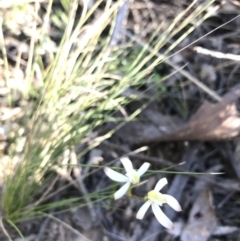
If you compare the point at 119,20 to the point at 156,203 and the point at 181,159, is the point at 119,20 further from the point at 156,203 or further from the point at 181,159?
the point at 156,203

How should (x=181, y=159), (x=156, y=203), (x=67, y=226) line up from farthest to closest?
(x=181, y=159)
(x=67, y=226)
(x=156, y=203)

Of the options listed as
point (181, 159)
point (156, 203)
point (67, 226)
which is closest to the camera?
point (156, 203)

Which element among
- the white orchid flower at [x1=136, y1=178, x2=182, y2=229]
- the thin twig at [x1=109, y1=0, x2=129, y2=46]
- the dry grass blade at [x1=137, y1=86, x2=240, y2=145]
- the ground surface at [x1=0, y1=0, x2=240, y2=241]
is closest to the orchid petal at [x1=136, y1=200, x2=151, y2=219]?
the white orchid flower at [x1=136, y1=178, x2=182, y2=229]

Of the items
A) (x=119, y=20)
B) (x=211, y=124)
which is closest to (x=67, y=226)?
(x=211, y=124)

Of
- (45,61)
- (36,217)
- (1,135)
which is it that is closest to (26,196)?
(36,217)

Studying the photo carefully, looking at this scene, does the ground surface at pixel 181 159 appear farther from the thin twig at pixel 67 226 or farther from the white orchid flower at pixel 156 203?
the white orchid flower at pixel 156 203

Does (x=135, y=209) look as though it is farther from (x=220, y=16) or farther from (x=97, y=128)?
(x=220, y=16)

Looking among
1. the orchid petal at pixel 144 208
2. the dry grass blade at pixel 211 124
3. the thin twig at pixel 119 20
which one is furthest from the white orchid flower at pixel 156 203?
the thin twig at pixel 119 20

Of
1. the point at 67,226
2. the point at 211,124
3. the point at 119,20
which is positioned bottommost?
the point at 67,226

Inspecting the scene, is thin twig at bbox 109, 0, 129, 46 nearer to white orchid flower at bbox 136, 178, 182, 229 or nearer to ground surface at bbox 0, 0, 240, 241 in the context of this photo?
ground surface at bbox 0, 0, 240, 241
